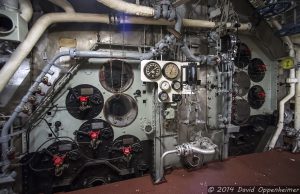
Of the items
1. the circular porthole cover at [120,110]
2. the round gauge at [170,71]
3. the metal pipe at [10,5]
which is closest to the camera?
the metal pipe at [10,5]

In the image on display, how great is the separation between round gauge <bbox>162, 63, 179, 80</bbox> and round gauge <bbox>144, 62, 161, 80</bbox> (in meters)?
0.11

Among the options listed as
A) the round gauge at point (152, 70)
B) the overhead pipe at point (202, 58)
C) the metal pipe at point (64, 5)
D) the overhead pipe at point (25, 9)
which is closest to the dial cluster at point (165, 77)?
the round gauge at point (152, 70)

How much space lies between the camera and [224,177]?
257cm

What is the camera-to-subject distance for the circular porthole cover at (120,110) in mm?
2697

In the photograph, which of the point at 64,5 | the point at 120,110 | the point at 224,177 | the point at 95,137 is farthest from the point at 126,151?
the point at 64,5

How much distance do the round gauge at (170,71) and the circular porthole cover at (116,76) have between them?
0.55m

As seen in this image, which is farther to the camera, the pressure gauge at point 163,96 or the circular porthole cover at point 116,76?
the circular porthole cover at point 116,76

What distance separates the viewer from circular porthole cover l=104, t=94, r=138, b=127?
8.85 ft

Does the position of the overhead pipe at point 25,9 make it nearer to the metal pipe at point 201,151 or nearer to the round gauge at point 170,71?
the round gauge at point 170,71

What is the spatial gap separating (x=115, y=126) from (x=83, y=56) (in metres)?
1.12

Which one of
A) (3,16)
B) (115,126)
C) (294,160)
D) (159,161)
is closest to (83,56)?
(3,16)

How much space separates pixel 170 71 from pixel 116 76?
820 mm

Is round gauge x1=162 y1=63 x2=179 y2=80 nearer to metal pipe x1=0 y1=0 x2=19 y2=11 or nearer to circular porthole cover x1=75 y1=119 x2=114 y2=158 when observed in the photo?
circular porthole cover x1=75 y1=119 x2=114 y2=158

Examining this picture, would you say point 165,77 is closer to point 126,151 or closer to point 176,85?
point 176,85
